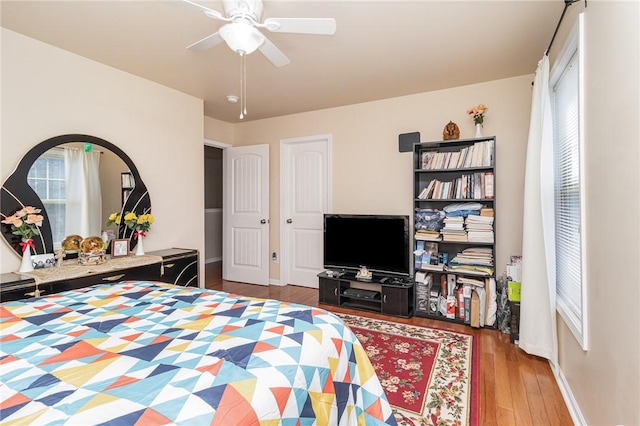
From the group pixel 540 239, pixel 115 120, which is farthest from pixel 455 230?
pixel 115 120

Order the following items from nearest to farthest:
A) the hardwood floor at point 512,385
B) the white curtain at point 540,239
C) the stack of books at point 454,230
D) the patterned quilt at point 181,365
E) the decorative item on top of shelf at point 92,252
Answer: the patterned quilt at point 181,365 < the hardwood floor at point 512,385 < the white curtain at point 540,239 < the decorative item on top of shelf at point 92,252 < the stack of books at point 454,230

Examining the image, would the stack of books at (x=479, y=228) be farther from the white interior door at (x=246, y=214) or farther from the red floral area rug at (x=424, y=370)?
the white interior door at (x=246, y=214)

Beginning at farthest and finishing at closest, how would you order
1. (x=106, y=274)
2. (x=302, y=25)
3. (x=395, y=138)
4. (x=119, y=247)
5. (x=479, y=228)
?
(x=395, y=138) < (x=479, y=228) < (x=119, y=247) < (x=106, y=274) < (x=302, y=25)

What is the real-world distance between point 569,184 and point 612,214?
0.93m

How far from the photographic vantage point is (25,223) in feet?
7.95

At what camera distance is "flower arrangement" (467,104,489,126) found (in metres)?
3.22

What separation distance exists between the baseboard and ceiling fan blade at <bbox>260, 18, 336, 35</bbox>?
247 cm

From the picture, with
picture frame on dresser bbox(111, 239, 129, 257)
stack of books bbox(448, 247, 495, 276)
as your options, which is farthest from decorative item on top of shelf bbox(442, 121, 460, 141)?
picture frame on dresser bbox(111, 239, 129, 257)

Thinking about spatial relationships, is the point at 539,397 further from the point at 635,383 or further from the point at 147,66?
the point at 147,66

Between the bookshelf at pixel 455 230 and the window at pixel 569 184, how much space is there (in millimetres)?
694

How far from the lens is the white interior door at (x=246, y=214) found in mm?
4680

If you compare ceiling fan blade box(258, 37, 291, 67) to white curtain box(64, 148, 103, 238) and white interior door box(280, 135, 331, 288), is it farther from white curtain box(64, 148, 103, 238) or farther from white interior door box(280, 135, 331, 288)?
white interior door box(280, 135, 331, 288)

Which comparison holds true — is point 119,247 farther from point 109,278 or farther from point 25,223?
point 25,223

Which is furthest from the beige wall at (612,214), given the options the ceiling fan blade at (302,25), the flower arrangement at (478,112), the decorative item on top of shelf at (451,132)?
the decorative item on top of shelf at (451,132)
